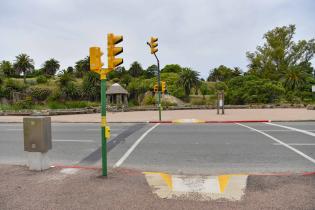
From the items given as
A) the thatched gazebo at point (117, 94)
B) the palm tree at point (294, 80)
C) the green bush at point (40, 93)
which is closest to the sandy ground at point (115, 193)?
the thatched gazebo at point (117, 94)

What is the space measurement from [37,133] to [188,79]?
48397mm

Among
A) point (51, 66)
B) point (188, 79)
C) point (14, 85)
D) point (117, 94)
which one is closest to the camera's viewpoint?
point (117, 94)

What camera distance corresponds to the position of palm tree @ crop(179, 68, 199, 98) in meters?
53.7

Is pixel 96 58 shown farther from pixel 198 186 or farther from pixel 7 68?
pixel 7 68

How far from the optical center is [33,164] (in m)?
6.43

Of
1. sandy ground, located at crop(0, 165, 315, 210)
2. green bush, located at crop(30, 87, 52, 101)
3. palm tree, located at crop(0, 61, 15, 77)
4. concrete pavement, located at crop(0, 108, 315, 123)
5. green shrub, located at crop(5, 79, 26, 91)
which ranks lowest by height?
sandy ground, located at crop(0, 165, 315, 210)

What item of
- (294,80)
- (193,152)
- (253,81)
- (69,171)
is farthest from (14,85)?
(69,171)

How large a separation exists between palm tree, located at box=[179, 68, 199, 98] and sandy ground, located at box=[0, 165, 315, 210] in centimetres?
4828

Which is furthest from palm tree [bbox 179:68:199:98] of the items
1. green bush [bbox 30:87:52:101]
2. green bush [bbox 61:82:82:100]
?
green bush [bbox 30:87:52:101]

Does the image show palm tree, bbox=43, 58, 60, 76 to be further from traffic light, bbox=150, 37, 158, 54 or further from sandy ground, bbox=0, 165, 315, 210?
sandy ground, bbox=0, 165, 315, 210

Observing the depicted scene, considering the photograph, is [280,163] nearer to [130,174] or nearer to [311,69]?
[130,174]

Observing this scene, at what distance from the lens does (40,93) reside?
5984 centimetres

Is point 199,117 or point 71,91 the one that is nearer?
point 199,117

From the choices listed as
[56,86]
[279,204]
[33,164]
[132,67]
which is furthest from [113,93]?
[132,67]
